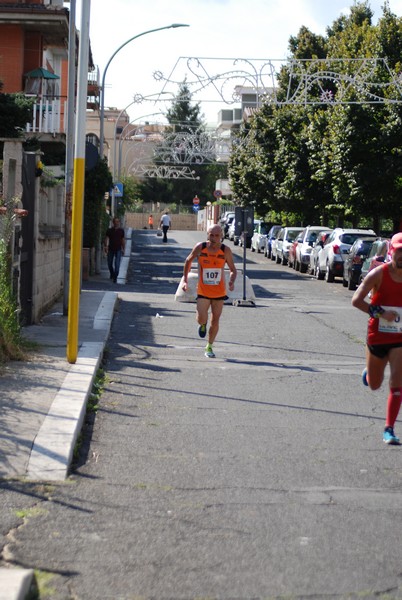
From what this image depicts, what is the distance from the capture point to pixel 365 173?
4012 centimetres

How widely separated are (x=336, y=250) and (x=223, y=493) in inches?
1081

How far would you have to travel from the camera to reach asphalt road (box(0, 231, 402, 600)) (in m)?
Answer: 5.08

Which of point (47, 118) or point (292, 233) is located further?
point (292, 233)

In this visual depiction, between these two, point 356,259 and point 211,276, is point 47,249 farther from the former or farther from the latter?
point 356,259

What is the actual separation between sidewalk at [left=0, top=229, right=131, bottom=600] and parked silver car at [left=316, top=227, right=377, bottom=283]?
19248 mm

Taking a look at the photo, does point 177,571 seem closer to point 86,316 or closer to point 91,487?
point 91,487

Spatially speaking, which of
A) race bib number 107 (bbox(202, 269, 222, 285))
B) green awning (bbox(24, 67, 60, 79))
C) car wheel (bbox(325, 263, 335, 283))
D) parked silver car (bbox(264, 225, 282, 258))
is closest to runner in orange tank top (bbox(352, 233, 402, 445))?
race bib number 107 (bbox(202, 269, 222, 285))

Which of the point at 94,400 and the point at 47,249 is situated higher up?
the point at 47,249

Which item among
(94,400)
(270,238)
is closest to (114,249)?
(94,400)

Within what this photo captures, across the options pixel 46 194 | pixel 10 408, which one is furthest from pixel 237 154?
pixel 10 408

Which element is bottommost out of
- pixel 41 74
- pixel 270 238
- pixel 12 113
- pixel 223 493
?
pixel 270 238

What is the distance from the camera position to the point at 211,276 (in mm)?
14094

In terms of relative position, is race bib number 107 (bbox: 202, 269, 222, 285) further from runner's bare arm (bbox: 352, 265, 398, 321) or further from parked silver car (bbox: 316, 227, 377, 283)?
parked silver car (bbox: 316, 227, 377, 283)

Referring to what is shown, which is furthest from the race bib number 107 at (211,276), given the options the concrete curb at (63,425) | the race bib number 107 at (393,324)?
the race bib number 107 at (393,324)
